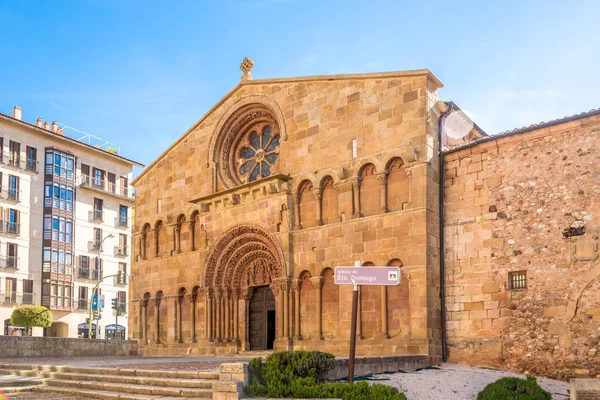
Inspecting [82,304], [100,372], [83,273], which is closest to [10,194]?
[83,273]

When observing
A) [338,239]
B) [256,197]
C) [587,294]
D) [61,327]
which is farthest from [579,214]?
[61,327]

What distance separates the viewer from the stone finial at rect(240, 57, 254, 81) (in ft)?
83.7

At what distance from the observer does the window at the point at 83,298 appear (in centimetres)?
5147

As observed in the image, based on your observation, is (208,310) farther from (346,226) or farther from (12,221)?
(12,221)

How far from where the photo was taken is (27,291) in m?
47.3

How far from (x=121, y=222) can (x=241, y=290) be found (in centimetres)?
3557

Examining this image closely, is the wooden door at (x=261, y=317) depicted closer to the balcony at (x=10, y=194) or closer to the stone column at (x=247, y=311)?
the stone column at (x=247, y=311)

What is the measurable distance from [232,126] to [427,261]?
410 inches

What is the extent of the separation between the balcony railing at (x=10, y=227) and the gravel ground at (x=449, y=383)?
37313mm

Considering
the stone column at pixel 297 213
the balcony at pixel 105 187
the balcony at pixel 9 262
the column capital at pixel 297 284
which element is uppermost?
the balcony at pixel 105 187

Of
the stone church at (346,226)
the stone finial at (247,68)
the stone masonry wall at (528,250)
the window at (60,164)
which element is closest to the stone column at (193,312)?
the stone church at (346,226)

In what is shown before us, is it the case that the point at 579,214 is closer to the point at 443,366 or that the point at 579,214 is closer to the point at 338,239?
the point at 443,366

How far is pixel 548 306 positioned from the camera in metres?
17.0

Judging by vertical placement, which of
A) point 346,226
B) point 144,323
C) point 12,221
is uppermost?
point 12,221
